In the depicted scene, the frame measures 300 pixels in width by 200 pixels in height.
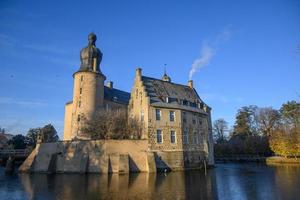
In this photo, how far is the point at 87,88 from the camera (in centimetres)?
4153

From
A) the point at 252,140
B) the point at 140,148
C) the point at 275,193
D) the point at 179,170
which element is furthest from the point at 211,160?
the point at 275,193

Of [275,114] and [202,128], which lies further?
[275,114]

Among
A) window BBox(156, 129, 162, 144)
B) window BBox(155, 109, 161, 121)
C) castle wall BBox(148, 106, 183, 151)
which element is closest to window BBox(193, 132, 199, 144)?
castle wall BBox(148, 106, 183, 151)

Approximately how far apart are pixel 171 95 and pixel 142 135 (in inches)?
313

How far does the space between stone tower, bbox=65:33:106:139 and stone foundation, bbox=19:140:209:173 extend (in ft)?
16.9

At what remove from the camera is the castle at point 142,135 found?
32594 millimetres

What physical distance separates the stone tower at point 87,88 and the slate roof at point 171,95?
333 inches

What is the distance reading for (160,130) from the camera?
118 ft

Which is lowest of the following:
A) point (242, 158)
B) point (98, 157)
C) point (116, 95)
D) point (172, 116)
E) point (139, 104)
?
point (242, 158)

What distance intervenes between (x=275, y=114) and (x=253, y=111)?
9.45 metres

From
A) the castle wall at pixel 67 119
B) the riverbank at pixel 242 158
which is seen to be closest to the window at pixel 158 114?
the castle wall at pixel 67 119

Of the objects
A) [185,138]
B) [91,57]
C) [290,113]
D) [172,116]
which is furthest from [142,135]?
[290,113]

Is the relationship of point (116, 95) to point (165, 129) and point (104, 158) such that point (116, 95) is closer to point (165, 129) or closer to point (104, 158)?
point (165, 129)

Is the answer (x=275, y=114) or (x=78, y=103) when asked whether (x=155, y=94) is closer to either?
(x=78, y=103)
